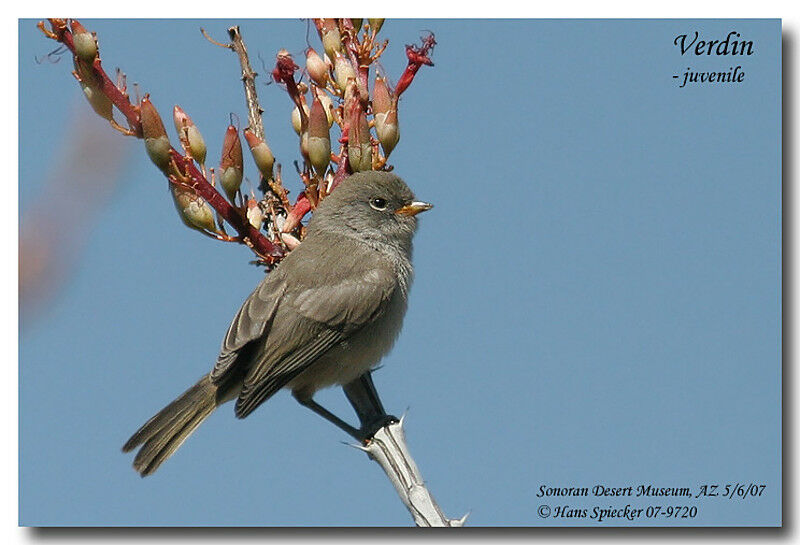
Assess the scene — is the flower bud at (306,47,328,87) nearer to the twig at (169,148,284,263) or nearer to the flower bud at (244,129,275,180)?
the flower bud at (244,129,275,180)

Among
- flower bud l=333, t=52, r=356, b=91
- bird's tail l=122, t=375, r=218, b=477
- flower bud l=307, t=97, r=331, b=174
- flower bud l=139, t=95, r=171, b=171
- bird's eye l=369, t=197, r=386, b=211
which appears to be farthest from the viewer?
bird's eye l=369, t=197, r=386, b=211

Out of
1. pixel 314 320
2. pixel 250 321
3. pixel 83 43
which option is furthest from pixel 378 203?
pixel 83 43

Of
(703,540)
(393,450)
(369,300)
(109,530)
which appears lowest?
(703,540)

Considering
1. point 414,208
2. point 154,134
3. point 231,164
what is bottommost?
point 414,208

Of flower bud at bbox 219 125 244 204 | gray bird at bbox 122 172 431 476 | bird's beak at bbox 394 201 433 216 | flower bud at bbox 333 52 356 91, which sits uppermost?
flower bud at bbox 333 52 356 91

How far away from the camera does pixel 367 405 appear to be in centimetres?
308

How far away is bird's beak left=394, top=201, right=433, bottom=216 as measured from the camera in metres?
3.38

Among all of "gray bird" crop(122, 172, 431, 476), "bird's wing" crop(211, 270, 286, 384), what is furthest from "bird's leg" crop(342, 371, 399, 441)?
"bird's wing" crop(211, 270, 286, 384)

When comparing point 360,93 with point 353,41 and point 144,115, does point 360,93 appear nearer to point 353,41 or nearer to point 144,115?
point 353,41

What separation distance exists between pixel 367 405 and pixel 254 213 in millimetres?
764

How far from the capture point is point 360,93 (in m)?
2.85

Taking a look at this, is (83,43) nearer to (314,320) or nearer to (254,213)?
(254,213)
